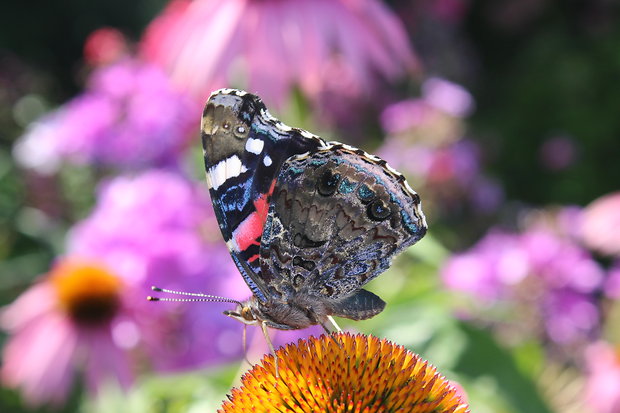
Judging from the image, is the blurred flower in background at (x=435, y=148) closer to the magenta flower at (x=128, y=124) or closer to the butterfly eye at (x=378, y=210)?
the magenta flower at (x=128, y=124)

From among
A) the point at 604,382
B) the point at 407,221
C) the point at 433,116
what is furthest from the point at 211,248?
the point at 433,116

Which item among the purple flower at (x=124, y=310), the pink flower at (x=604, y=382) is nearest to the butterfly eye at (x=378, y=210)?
the purple flower at (x=124, y=310)

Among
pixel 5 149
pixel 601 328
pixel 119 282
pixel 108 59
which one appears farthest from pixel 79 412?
pixel 5 149

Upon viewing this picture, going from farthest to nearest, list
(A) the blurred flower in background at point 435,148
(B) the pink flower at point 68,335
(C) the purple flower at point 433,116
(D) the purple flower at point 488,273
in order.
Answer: (C) the purple flower at point 433,116 < (A) the blurred flower in background at point 435,148 < (D) the purple flower at point 488,273 < (B) the pink flower at point 68,335

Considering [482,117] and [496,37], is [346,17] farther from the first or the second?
[496,37]

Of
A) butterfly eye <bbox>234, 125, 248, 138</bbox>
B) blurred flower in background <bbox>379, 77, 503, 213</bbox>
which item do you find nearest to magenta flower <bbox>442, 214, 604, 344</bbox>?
blurred flower in background <bbox>379, 77, 503, 213</bbox>

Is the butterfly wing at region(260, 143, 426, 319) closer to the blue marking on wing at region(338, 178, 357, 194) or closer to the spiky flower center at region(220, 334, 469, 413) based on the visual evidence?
the blue marking on wing at region(338, 178, 357, 194)

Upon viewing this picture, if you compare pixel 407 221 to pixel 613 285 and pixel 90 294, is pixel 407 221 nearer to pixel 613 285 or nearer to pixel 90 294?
pixel 90 294

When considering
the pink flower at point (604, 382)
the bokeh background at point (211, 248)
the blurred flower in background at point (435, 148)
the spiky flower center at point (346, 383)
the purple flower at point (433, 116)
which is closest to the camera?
the spiky flower center at point (346, 383)
